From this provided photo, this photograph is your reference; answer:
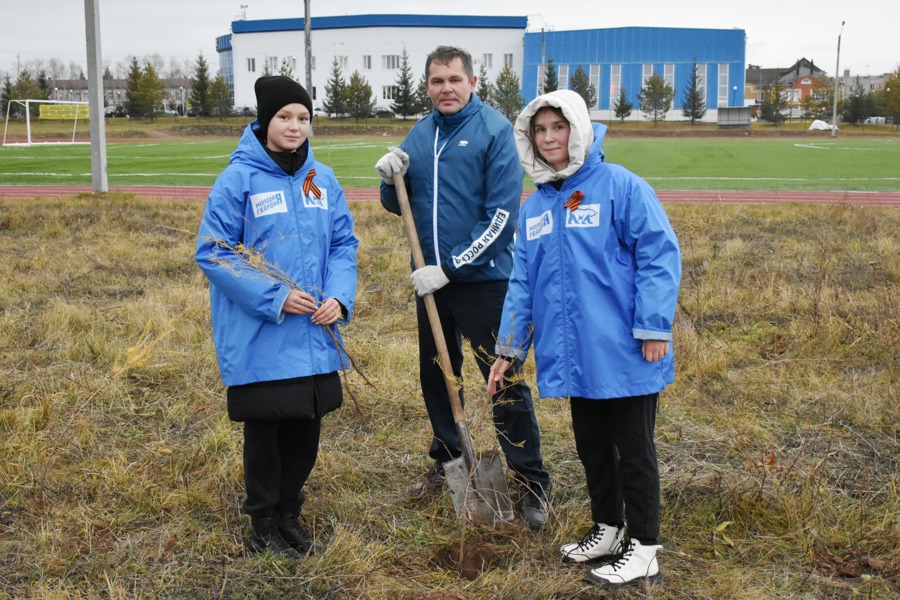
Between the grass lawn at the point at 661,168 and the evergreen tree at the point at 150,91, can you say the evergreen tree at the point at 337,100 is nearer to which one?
the evergreen tree at the point at 150,91

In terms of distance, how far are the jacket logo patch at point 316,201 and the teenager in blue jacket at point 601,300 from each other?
2.28 ft

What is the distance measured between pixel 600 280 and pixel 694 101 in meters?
71.8

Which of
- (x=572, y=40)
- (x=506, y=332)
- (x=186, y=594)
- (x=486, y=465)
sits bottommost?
(x=186, y=594)

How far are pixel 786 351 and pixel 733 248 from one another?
367cm

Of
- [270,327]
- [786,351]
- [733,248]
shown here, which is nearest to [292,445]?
[270,327]

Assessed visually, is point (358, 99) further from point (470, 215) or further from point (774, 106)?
point (470, 215)

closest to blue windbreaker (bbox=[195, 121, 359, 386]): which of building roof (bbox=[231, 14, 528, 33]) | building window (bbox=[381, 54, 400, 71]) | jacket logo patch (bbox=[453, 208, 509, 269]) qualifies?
jacket logo patch (bbox=[453, 208, 509, 269])

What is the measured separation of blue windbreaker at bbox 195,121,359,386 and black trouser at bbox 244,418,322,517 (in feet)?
0.75

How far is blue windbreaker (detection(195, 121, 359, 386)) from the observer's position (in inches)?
117

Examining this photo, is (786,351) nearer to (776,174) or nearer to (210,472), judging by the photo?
(210,472)

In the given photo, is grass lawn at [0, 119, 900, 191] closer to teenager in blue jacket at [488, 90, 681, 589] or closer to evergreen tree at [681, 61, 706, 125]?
teenager in blue jacket at [488, 90, 681, 589]

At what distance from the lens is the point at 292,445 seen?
3252 millimetres

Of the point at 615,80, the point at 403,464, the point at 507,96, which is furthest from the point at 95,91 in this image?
the point at 615,80

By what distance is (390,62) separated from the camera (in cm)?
8531
